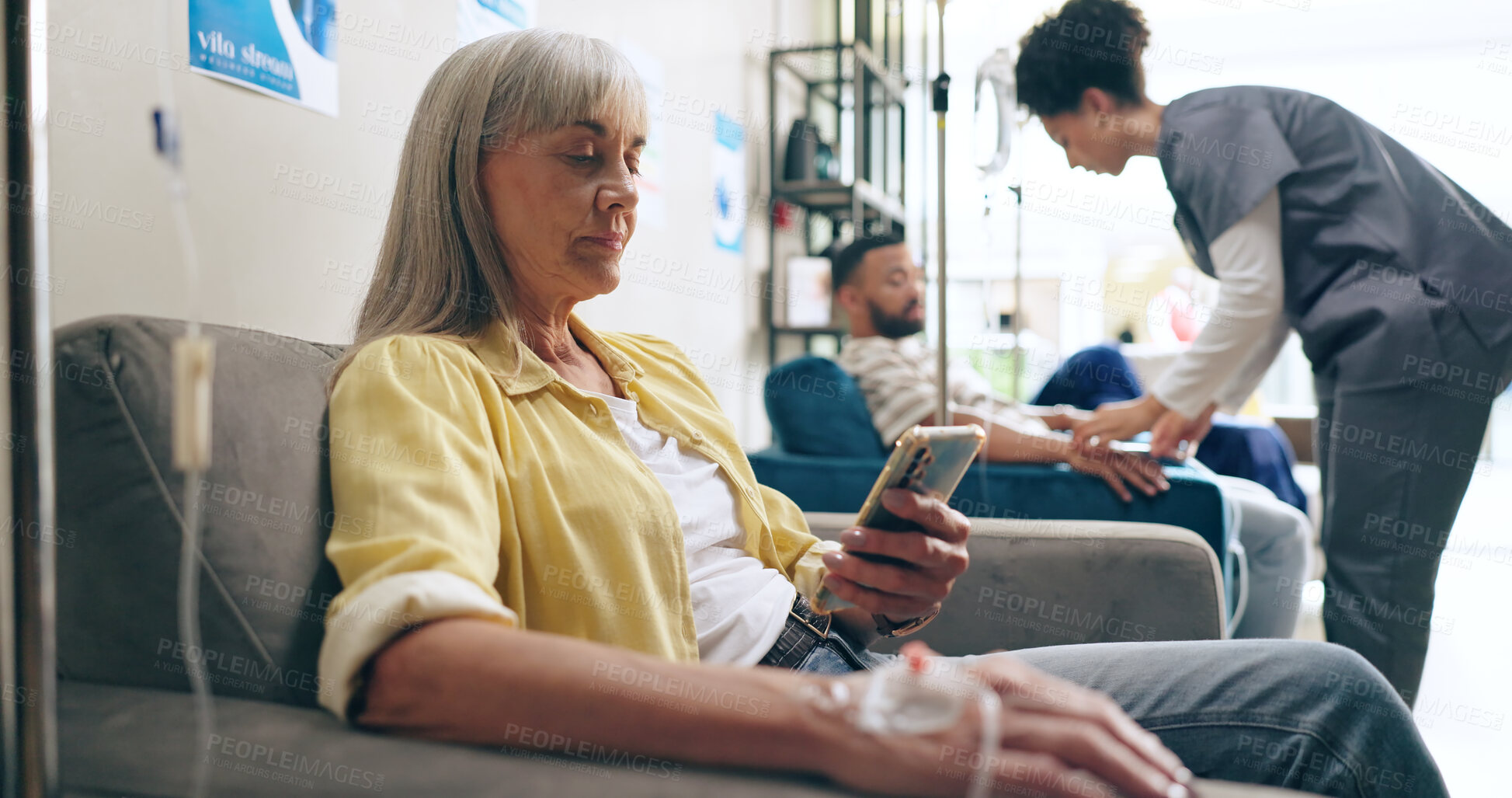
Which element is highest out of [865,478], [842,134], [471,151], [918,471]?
[842,134]

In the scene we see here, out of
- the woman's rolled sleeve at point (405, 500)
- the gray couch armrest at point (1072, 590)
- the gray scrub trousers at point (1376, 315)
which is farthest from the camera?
the gray scrub trousers at point (1376, 315)

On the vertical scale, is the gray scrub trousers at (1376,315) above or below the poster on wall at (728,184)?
below

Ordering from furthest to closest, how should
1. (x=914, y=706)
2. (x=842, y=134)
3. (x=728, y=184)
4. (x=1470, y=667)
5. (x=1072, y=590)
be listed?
(x=842, y=134) → (x=728, y=184) → (x=1470, y=667) → (x=1072, y=590) → (x=914, y=706)

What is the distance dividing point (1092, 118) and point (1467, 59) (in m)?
5.32

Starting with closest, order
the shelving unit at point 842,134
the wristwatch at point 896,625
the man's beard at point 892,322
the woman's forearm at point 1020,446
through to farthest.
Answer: the wristwatch at point 896,625 → the woman's forearm at point 1020,446 → the man's beard at point 892,322 → the shelving unit at point 842,134

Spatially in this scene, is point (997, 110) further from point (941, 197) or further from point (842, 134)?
point (842, 134)

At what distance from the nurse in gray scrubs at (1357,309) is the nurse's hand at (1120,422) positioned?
0.02 metres

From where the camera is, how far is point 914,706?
1.53 ft

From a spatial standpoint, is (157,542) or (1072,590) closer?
(157,542)

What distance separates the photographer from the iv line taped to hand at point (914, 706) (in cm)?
44

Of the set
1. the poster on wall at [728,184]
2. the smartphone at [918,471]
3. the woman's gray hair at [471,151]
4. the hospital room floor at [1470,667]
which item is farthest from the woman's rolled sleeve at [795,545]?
the poster on wall at [728,184]

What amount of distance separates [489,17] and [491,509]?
1.28 metres

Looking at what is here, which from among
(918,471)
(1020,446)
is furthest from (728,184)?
(918,471)

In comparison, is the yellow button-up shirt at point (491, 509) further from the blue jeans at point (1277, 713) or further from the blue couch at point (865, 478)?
the blue couch at point (865, 478)
